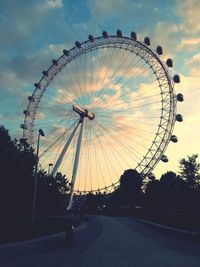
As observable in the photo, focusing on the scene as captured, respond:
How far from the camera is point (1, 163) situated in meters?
39.8

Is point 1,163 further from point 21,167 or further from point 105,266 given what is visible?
point 105,266

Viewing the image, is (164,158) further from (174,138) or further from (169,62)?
(169,62)

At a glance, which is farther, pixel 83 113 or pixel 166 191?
pixel 166 191

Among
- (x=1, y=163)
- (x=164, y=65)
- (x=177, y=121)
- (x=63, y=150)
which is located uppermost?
(x=164, y=65)

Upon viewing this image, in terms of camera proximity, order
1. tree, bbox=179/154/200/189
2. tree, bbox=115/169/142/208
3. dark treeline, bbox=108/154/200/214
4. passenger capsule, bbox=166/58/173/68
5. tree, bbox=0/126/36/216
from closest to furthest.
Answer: tree, bbox=0/126/36/216, passenger capsule, bbox=166/58/173/68, dark treeline, bbox=108/154/200/214, tree, bbox=179/154/200/189, tree, bbox=115/169/142/208

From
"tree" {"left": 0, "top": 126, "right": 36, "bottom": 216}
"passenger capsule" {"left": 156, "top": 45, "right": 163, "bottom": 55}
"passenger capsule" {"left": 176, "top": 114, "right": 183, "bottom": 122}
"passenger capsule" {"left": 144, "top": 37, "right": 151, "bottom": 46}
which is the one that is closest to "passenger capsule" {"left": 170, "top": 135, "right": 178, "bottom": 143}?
"passenger capsule" {"left": 176, "top": 114, "right": 183, "bottom": 122}

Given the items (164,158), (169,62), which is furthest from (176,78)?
(164,158)

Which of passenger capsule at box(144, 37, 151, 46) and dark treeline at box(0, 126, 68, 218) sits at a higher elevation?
passenger capsule at box(144, 37, 151, 46)

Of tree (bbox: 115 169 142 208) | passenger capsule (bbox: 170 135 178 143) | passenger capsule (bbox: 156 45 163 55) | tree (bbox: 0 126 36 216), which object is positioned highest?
passenger capsule (bbox: 156 45 163 55)

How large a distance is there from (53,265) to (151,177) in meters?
39.3

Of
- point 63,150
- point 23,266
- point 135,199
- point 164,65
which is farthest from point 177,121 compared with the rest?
point 135,199

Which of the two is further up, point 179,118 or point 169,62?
point 169,62

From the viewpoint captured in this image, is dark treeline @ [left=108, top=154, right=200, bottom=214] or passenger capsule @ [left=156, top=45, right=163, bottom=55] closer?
passenger capsule @ [left=156, top=45, right=163, bottom=55]

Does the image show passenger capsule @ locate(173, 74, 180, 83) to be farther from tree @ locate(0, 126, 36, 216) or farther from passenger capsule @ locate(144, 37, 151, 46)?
tree @ locate(0, 126, 36, 216)
